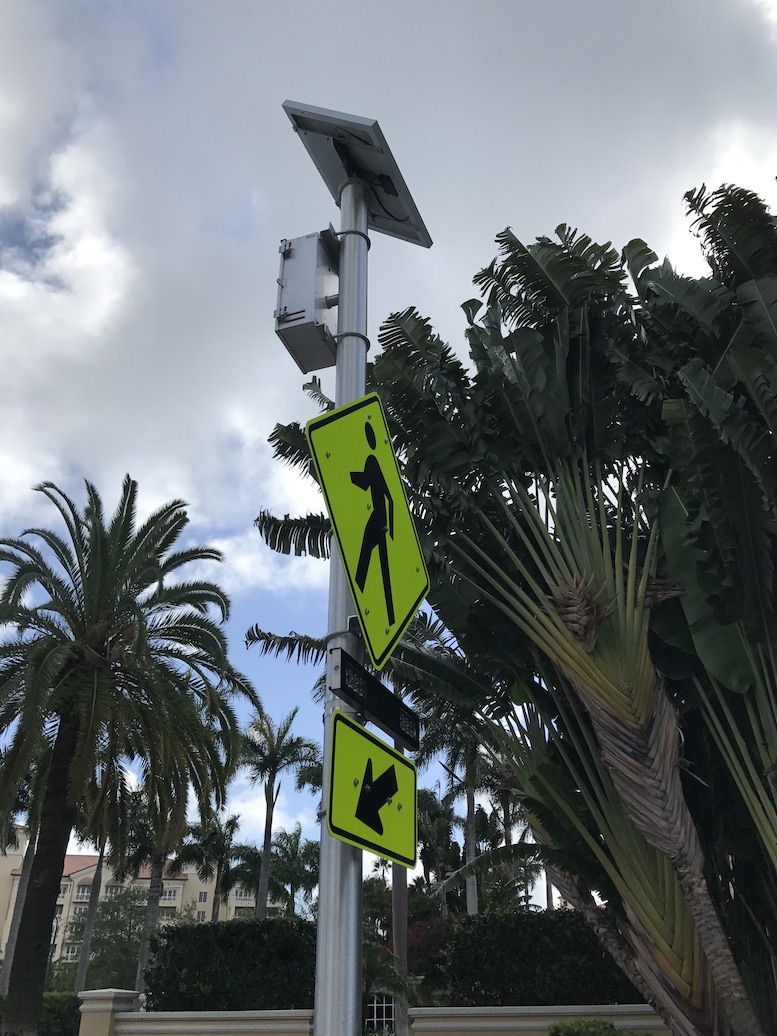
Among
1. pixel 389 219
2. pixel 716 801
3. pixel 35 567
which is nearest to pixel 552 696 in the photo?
pixel 716 801

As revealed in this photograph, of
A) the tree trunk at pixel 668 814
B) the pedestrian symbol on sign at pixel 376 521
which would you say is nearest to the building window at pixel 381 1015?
the tree trunk at pixel 668 814

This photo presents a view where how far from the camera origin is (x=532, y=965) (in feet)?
47.3

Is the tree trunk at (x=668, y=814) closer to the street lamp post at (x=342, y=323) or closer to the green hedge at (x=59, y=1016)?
the street lamp post at (x=342, y=323)

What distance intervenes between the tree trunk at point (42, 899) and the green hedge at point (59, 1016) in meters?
18.2

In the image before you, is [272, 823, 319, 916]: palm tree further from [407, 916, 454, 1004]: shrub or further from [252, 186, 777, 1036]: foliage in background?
[252, 186, 777, 1036]: foliage in background

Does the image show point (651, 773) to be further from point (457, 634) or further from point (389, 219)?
point (389, 219)

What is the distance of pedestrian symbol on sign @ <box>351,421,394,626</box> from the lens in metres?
3.25

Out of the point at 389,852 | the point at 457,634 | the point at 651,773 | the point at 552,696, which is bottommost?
the point at 389,852

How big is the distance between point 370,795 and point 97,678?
1436 centimetres

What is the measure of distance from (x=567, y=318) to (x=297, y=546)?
550 cm

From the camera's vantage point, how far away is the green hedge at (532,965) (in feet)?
46.0

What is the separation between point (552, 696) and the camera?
37.0 feet

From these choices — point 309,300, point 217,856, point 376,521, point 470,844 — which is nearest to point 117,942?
point 217,856

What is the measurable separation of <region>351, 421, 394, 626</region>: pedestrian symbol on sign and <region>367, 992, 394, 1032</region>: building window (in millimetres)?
29488
